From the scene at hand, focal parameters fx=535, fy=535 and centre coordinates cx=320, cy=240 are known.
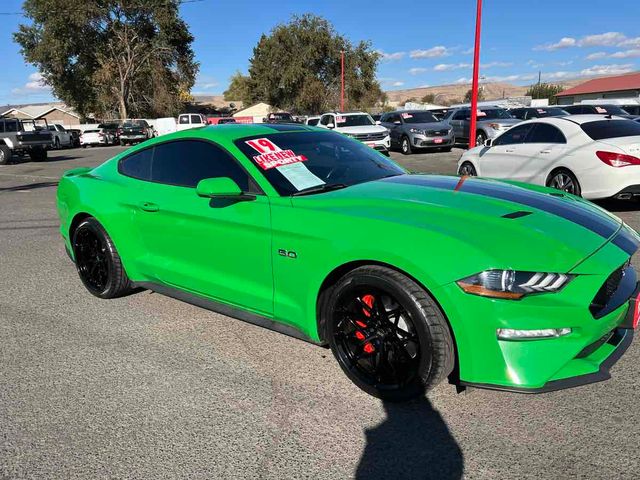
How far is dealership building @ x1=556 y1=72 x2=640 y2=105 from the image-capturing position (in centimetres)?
6531

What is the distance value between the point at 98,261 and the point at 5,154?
22.1m

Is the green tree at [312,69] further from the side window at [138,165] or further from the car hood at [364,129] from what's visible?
the side window at [138,165]

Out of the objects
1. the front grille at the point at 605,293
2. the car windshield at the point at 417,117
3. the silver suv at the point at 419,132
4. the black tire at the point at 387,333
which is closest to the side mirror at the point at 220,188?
the black tire at the point at 387,333

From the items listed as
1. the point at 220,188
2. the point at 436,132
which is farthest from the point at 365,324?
the point at 436,132

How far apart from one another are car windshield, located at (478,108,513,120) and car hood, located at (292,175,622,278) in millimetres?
18763

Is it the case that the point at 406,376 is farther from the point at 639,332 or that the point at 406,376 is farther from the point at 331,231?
the point at 639,332

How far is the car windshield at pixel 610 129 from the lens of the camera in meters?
7.89

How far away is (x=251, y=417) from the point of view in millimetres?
2873

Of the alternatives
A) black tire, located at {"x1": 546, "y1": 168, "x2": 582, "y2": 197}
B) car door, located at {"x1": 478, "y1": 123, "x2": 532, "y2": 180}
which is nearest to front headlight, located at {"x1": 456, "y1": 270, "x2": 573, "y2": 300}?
black tire, located at {"x1": 546, "y1": 168, "x2": 582, "y2": 197}

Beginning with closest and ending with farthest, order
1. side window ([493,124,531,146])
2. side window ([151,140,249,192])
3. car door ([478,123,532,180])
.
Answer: side window ([151,140,249,192]) → car door ([478,123,532,180]) → side window ([493,124,531,146])

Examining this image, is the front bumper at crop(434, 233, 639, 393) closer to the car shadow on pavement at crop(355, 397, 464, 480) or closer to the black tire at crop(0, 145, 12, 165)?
the car shadow on pavement at crop(355, 397, 464, 480)

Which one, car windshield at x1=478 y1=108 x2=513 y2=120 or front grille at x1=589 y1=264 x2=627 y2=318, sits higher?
car windshield at x1=478 y1=108 x2=513 y2=120

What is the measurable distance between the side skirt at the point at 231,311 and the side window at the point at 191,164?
801mm

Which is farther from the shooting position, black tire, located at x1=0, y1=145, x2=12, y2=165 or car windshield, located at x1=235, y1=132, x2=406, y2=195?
black tire, located at x1=0, y1=145, x2=12, y2=165
